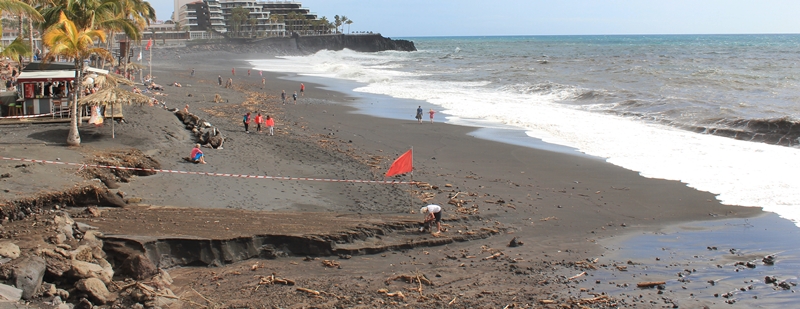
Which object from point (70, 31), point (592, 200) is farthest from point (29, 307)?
point (592, 200)

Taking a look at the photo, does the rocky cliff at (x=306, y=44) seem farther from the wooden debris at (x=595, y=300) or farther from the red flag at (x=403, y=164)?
the wooden debris at (x=595, y=300)

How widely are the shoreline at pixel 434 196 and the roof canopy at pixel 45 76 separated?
6.22 ft

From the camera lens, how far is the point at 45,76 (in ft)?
63.1

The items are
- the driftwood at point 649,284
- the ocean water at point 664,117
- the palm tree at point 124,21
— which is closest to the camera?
the driftwood at point 649,284

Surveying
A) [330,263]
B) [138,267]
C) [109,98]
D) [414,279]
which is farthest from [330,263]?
[109,98]

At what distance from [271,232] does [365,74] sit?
161 ft

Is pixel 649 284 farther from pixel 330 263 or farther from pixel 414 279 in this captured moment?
pixel 330 263

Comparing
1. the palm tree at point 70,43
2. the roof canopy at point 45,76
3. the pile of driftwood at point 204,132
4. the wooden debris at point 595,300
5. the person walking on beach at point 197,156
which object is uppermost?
the palm tree at point 70,43

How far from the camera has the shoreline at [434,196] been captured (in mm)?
10266

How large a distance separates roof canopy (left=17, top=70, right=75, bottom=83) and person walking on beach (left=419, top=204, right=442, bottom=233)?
13.7m

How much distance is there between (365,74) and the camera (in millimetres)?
59375

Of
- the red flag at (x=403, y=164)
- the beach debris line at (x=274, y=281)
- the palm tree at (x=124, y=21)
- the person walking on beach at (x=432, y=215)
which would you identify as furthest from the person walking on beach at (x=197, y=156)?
the beach debris line at (x=274, y=281)

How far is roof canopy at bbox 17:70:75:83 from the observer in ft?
62.2

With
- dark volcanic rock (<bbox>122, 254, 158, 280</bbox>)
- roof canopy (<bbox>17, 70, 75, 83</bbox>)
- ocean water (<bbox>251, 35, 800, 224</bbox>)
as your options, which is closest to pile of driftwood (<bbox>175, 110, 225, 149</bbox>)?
roof canopy (<bbox>17, 70, 75, 83</bbox>)
